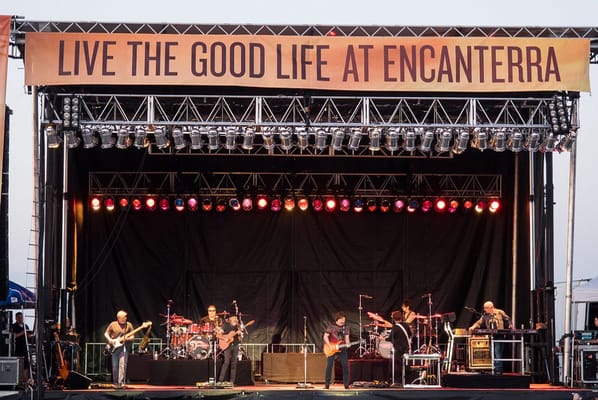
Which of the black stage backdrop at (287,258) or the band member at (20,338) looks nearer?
the band member at (20,338)

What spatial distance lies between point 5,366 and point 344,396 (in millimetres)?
5889

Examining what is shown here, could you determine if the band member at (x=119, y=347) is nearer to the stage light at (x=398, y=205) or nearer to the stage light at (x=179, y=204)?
the stage light at (x=179, y=204)

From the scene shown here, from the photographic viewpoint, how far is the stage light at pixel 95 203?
22.2 meters

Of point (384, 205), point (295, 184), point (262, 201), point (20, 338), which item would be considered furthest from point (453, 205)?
point (20, 338)

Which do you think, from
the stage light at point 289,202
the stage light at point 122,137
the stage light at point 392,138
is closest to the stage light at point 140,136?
the stage light at point 122,137

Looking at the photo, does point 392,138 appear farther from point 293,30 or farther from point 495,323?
point 495,323

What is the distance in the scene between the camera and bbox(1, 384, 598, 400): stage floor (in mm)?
17641

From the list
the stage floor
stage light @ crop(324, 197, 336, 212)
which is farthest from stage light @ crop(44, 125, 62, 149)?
stage light @ crop(324, 197, 336, 212)

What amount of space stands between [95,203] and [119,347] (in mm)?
4177

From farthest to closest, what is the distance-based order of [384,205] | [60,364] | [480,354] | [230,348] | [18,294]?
1. [18,294]
2. [384,205]
3. [230,348]
4. [480,354]
5. [60,364]

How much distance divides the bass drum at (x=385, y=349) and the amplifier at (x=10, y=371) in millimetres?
6632

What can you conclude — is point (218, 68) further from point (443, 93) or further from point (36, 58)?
point (443, 93)

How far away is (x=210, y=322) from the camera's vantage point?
814 inches

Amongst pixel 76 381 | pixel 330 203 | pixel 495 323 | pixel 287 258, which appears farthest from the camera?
pixel 287 258
